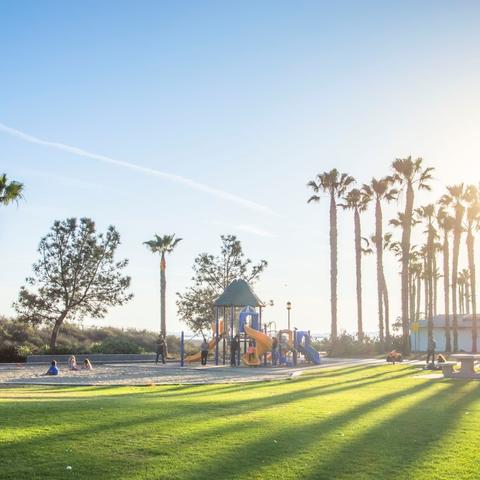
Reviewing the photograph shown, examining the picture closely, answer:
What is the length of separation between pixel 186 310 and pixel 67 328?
9833 millimetres

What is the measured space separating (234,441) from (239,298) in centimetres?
3215

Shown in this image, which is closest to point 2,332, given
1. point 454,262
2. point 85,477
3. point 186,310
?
point 186,310

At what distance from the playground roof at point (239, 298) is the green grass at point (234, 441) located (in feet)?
88.9

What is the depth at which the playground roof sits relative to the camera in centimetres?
4209

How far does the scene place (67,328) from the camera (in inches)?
2195

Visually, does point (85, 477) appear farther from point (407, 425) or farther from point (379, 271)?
point (379, 271)

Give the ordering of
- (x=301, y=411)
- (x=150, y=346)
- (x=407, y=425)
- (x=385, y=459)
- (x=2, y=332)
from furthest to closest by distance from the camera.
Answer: (x=150, y=346), (x=2, y=332), (x=301, y=411), (x=407, y=425), (x=385, y=459)

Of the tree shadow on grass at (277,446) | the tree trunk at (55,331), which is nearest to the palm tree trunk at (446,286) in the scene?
the tree trunk at (55,331)

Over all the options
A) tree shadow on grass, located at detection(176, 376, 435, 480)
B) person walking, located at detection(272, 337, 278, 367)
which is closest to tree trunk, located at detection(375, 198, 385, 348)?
person walking, located at detection(272, 337, 278, 367)

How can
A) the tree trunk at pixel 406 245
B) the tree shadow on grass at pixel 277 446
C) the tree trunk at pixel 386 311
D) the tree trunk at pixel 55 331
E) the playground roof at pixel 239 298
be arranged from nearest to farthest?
1. the tree shadow on grass at pixel 277 446
2. the playground roof at pixel 239 298
3. the tree trunk at pixel 55 331
4. the tree trunk at pixel 406 245
5. the tree trunk at pixel 386 311

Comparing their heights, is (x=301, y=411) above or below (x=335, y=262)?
below

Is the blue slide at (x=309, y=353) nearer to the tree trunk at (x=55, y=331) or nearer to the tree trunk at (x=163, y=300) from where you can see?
the tree trunk at (x=163, y=300)

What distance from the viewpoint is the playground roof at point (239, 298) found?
42.1 m

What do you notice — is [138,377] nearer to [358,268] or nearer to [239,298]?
[239,298]
